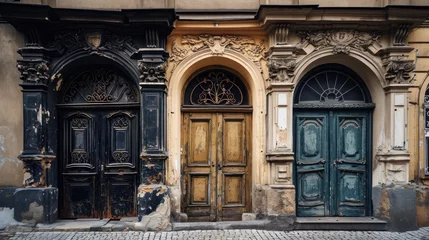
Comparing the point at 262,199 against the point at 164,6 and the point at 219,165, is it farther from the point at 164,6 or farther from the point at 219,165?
the point at 164,6

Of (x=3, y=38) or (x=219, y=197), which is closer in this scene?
(x=3, y=38)

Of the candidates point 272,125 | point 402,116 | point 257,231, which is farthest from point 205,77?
point 402,116

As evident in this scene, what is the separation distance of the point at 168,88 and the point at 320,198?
13.2 feet

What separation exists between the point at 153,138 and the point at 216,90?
174 centimetres

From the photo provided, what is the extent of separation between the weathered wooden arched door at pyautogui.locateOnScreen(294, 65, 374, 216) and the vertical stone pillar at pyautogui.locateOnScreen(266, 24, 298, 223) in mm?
481

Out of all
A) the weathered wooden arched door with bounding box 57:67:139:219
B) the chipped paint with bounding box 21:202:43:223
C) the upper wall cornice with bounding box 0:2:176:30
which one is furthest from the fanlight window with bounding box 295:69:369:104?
the chipped paint with bounding box 21:202:43:223

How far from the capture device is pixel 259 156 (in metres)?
6.47

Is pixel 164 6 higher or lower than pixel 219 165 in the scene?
higher

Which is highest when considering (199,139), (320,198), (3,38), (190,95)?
(3,38)

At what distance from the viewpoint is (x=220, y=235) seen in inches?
230

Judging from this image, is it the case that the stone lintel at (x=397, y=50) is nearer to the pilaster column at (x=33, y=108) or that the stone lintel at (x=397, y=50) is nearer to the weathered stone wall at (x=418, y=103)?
the weathered stone wall at (x=418, y=103)

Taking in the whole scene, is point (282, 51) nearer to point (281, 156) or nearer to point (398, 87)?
point (281, 156)

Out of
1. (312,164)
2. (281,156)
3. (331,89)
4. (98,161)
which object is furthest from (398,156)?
(98,161)

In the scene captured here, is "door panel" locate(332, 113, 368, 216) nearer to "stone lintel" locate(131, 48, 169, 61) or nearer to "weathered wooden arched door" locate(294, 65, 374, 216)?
"weathered wooden arched door" locate(294, 65, 374, 216)
